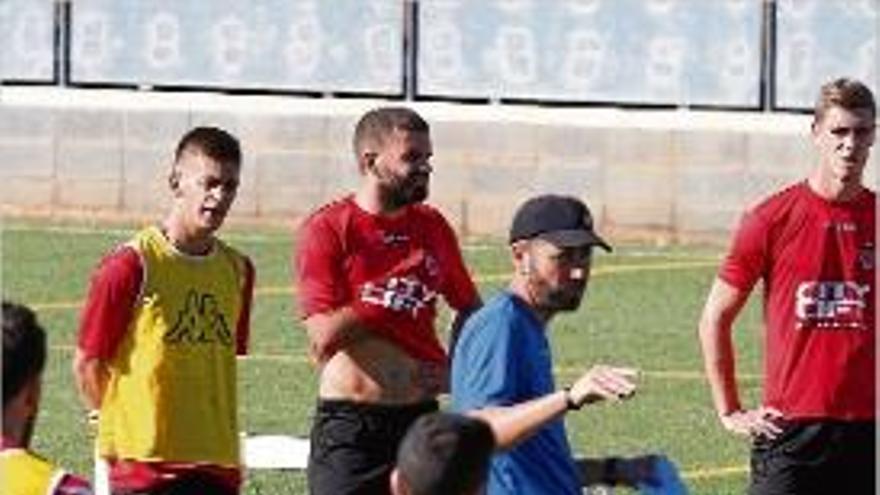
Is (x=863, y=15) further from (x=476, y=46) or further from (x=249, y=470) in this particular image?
(x=249, y=470)

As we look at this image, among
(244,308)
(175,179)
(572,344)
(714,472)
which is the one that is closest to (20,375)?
(175,179)

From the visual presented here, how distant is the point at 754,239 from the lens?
13.4 metres

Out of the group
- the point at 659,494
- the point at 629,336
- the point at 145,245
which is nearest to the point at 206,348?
the point at 145,245

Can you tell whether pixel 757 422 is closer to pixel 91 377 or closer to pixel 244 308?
pixel 244 308

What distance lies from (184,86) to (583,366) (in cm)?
896

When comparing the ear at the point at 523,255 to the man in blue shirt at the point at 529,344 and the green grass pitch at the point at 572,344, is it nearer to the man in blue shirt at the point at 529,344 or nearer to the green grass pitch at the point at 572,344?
the man in blue shirt at the point at 529,344

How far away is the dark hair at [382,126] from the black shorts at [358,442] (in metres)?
0.96

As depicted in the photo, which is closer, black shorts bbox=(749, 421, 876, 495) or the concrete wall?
black shorts bbox=(749, 421, 876, 495)

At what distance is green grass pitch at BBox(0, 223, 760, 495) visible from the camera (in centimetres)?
1881

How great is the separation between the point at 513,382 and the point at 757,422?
8.28ft

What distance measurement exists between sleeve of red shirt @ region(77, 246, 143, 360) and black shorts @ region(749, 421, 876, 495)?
2.45 m

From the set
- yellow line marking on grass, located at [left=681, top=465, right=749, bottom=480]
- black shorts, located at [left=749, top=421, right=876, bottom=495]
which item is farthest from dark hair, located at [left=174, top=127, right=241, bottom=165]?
yellow line marking on grass, located at [left=681, top=465, right=749, bottom=480]

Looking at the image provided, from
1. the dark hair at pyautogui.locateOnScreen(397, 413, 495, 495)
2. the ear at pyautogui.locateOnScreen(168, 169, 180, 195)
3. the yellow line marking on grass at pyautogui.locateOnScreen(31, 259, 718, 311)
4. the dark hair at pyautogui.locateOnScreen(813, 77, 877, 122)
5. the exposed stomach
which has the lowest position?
the yellow line marking on grass at pyautogui.locateOnScreen(31, 259, 718, 311)

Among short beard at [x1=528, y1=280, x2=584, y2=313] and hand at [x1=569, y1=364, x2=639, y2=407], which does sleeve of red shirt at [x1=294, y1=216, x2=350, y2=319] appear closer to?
short beard at [x1=528, y1=280, x2=584, y2=313]
